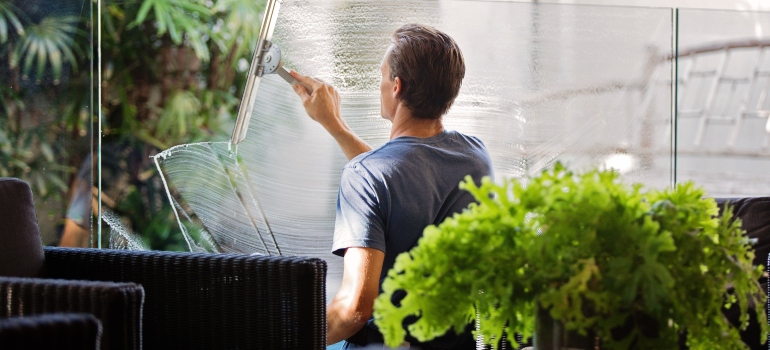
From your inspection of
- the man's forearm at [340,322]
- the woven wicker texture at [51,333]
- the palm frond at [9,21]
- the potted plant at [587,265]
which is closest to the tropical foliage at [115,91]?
the palm frond at [9,21]

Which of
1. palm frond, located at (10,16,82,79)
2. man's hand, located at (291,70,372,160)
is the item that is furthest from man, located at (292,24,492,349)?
palm frond, located at (10,16,82,79)

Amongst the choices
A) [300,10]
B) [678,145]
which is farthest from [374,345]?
[678,145]

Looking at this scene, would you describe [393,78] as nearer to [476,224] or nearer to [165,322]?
[165,322]

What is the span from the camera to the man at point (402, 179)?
5.53 feet

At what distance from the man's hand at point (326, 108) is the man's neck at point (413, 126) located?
0.46 meters

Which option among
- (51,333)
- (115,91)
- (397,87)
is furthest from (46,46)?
(51,333)

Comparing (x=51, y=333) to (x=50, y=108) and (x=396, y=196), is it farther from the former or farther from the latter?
(x=50, y=108)

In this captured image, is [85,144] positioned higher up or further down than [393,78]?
further down

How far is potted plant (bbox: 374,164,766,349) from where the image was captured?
92 cm

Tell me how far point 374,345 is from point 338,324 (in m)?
0.09

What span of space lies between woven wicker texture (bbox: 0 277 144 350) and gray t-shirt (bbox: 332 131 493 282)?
0.49 m

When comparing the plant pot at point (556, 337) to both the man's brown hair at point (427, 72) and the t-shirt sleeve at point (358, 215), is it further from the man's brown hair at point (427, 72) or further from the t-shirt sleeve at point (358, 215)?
the man's brown hair at point (427, 72)

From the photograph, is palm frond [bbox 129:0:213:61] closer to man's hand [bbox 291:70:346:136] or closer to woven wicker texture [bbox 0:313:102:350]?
man's hand [bbox 291:70:346:136]

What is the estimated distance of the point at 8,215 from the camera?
1.75 metres
